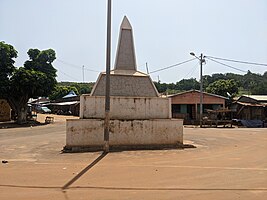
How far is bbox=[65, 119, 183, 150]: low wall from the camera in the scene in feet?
45.0

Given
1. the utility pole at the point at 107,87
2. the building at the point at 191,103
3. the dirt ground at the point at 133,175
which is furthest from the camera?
the building at the point at 191,103

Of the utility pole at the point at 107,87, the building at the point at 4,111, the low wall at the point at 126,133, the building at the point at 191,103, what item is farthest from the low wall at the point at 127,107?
the building at the point at 4,111

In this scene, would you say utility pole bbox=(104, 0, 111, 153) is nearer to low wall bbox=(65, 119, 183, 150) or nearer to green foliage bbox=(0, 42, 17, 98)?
low wall bbox=(65, 119, 183, 150)

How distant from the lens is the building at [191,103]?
37219 mm

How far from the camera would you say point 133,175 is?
8539 millimetres

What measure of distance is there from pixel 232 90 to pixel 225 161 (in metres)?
43.0

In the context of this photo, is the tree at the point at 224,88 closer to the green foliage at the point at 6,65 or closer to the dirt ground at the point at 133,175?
the green foliage at the point at 6,65

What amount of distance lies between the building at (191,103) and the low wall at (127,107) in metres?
21.7

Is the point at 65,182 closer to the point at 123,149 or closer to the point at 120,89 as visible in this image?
the point at 123,149

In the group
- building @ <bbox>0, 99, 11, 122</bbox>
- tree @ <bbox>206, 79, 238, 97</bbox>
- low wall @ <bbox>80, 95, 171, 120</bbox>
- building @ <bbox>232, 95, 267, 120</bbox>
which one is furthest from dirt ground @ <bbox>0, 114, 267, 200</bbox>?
tree @ <bbox>206, 79, 238, 97</bbox>

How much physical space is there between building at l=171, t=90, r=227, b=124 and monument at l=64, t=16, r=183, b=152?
21.2 m

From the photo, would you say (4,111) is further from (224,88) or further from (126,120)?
(224,88)

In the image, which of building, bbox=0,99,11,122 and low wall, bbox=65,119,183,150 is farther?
building, bbox=0,99,11,122

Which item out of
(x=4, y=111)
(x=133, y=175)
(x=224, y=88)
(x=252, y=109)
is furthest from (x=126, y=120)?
(x=224, y=88)
